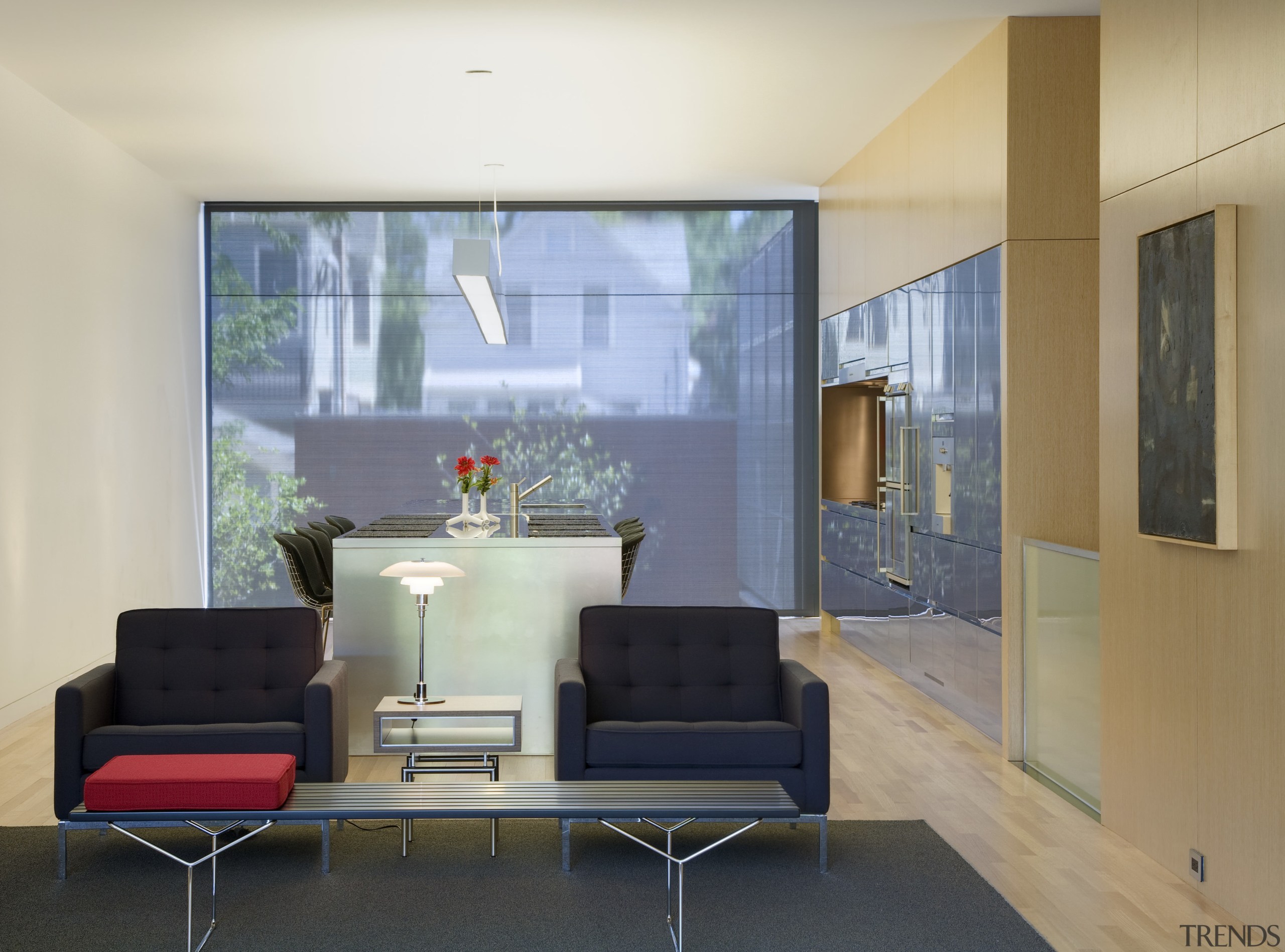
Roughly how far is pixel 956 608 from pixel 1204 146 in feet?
9.85

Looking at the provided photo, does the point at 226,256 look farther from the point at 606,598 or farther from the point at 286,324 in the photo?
the point at 606,598

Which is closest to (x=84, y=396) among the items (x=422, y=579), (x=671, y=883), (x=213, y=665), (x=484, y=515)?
(x=484, y=515)

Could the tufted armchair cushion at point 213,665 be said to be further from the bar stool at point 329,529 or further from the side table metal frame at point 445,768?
the bar stool at point 329,529

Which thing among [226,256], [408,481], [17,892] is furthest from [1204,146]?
[226,256]

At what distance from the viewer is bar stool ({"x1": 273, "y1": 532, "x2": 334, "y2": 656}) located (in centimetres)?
705

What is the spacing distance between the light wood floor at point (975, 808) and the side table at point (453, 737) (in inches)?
15.2

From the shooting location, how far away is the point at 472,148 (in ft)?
25.8

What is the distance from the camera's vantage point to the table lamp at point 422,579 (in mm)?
4844

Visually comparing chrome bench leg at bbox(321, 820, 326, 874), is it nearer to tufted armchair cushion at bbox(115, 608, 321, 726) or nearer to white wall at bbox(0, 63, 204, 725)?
tufted armchair cushion at bbox(115, 608, 321, 726)

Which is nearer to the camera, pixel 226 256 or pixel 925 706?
pixel 925 706

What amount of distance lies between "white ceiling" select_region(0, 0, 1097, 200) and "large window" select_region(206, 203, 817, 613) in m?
0.82

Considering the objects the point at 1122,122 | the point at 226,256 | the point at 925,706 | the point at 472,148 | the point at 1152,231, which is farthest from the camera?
the point at 226,256

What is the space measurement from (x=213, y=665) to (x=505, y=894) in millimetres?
1665

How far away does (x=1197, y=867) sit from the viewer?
145 inches
